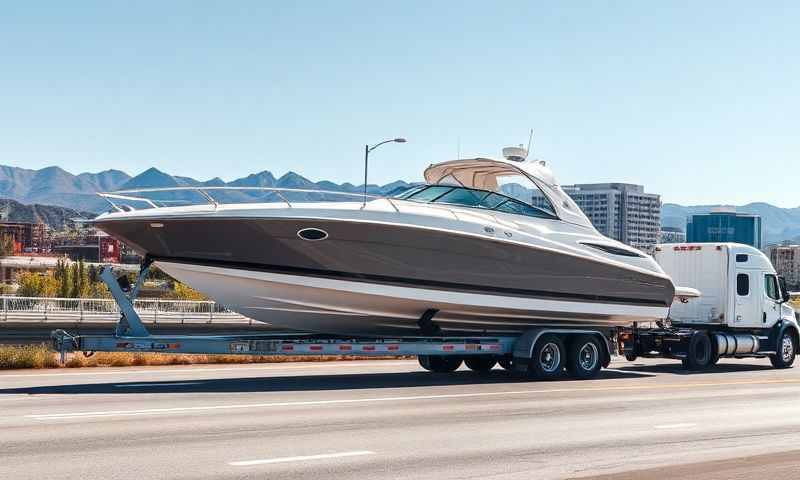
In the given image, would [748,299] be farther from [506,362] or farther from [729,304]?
[506,362]

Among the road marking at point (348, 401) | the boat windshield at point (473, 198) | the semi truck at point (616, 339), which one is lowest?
the road marking at point (348, 401)

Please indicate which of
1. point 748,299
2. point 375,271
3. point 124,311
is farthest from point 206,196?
point 748,299

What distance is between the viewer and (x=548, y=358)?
20.8m

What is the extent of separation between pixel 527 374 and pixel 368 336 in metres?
3.59

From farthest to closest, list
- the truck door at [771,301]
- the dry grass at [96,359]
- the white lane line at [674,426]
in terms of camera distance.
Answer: the truck door at [771,301] < the dry grass at [96,359] < the white lane line at [674,426]

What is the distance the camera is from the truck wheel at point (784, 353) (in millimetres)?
26470

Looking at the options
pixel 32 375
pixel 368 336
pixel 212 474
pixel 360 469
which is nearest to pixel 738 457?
pixel 360 469

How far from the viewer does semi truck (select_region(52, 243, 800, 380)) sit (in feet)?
55.6

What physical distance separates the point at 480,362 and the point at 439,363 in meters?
0.91

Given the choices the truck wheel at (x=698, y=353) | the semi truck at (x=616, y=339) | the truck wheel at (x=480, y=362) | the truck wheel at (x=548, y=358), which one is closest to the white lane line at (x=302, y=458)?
the semi truck at (x=616, y=339)

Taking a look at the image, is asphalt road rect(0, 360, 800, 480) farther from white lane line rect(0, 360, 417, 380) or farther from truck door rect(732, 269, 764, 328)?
truck door rect(732, 269, 764, 328)

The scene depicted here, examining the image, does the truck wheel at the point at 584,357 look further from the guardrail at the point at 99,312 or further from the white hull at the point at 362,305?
the guardrail at the point at 99,312

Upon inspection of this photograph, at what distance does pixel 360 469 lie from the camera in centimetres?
961

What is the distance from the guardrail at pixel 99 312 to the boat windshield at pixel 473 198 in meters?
16.8
